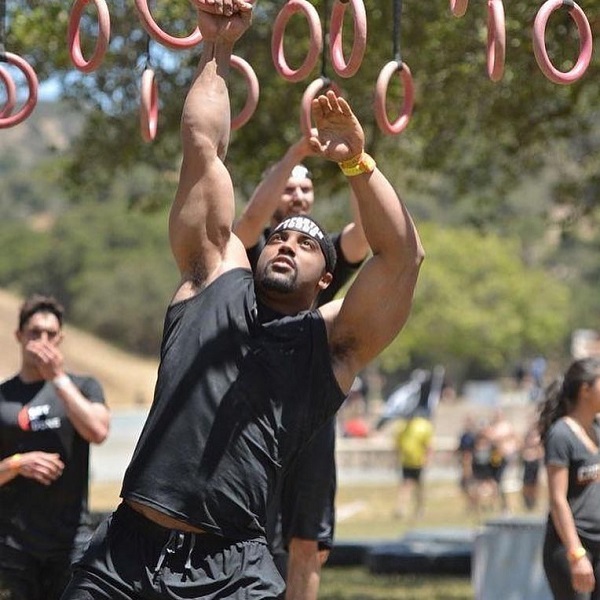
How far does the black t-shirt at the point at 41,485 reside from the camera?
6.98 metres

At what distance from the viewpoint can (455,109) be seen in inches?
512

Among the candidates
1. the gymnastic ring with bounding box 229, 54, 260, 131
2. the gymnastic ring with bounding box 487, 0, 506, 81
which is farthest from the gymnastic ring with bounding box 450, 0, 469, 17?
the gymnastic ring with bounding box 229, 54, 260, 131

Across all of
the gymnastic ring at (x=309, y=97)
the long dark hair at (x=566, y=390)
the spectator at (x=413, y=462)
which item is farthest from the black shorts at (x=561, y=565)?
the spectator at (x=413, y=462)

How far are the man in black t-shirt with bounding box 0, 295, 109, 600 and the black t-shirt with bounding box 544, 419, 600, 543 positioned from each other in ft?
7.17

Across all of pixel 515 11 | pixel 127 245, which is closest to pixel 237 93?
pixel 515 11

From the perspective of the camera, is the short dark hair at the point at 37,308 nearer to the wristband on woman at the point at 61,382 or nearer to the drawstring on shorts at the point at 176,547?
the wristband on woman at the point at 61,382

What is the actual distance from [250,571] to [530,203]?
13191cm

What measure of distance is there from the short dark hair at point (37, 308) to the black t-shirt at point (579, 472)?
8.07ft

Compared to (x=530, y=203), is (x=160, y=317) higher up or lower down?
lower down

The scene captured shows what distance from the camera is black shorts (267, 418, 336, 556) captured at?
7184mm

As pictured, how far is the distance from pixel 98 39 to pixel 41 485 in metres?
2.11

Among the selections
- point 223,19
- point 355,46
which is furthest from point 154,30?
point 355,46

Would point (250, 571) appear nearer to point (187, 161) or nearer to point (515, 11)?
point (187, 161)

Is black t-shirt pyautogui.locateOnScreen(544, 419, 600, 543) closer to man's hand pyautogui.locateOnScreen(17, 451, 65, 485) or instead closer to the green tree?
man's hand pyautogui.locateOnScreen(17, 451, 65, 485)
